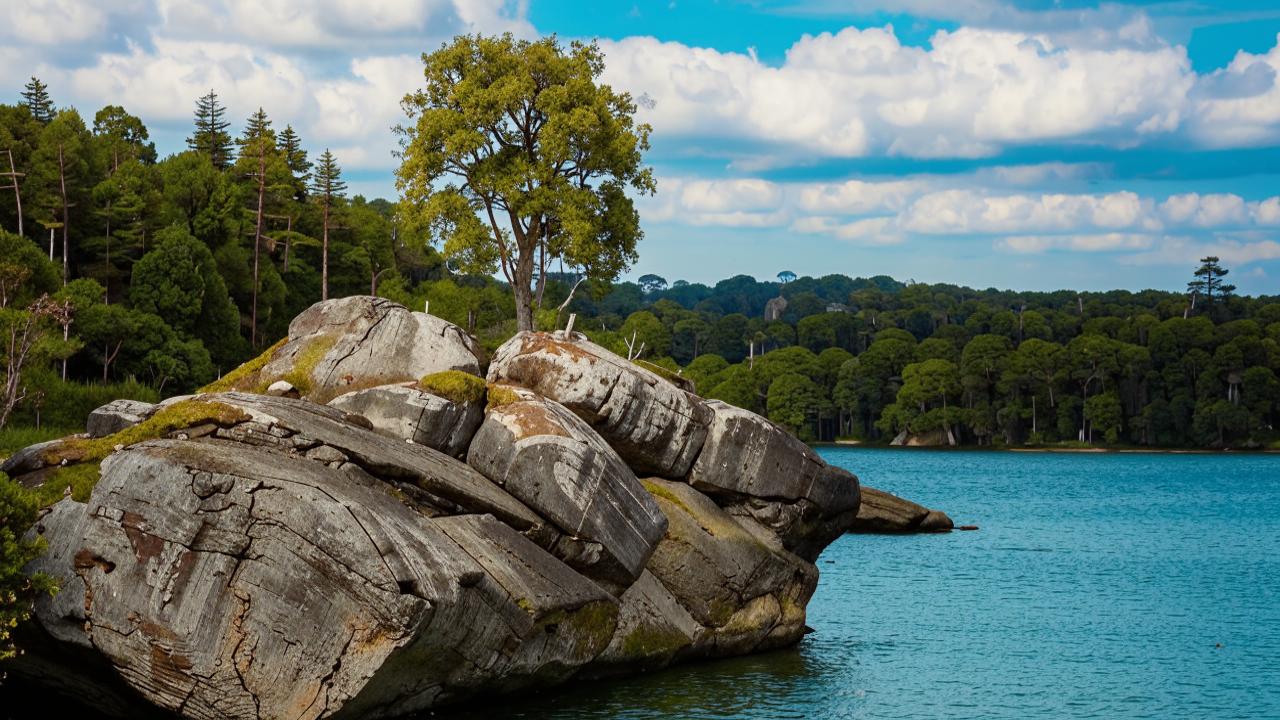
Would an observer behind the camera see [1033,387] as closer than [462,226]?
No

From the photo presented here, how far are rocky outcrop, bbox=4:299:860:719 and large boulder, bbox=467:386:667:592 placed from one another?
53 mm

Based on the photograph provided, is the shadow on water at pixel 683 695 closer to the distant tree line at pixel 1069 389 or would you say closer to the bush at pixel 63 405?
the bush at pixel 63 405

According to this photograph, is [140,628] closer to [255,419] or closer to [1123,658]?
[255,419]

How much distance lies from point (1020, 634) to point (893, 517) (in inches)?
1175

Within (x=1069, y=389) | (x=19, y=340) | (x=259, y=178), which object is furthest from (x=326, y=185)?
(x=1069, y=389)

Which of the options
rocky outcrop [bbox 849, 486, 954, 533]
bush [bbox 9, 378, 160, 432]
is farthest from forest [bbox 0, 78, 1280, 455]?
rocky outcrop [bbox 849, 486, 954, 533]

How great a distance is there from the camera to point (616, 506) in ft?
98.1

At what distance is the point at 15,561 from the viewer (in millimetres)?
22844

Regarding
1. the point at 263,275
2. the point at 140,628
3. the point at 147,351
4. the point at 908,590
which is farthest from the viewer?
the point at 263,275

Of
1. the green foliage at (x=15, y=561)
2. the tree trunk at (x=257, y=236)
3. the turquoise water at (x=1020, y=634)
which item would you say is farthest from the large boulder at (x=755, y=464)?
the tree trunk at (x=257, y=236)

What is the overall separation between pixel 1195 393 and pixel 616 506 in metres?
170

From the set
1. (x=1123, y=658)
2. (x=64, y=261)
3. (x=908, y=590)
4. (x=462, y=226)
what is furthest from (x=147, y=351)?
(x=1123, y=658)

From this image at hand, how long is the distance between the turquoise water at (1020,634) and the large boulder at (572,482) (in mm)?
3337

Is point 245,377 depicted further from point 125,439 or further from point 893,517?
point 893,517
